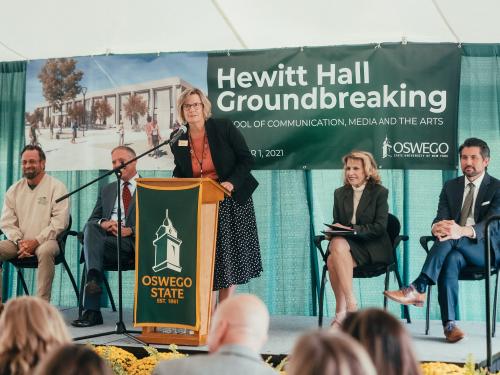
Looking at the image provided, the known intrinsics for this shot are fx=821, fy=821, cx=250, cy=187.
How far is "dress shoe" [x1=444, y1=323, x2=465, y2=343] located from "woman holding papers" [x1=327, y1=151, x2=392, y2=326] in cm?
60

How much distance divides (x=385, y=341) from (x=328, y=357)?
388 mm

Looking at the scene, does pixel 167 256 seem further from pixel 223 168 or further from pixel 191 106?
pixel 191 106

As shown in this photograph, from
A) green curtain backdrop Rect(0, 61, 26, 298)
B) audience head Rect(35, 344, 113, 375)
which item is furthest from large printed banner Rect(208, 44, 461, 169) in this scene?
audience head Rect(35, 344, 113, 375)

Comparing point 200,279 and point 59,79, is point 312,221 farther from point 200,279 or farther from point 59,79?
point 59,79

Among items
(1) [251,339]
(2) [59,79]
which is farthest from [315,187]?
(1) [251,339]

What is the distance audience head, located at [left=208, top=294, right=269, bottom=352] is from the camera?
2.13m

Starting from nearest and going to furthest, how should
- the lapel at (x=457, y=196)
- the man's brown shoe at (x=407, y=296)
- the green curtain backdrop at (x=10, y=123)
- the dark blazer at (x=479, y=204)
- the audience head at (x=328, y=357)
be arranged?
the audience head at (x=328, y=357)
the man's brown shoe at (x=407, y=296)
the dark blazer at (x=479, y=204)
the lapel at (x=457, y=196)
the green curtain backdrop at (x=10, y=123)

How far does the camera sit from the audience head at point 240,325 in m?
2.13

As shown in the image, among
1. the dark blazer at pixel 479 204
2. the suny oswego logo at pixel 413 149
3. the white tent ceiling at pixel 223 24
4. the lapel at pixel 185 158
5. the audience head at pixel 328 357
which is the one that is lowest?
the audience head at pixel 328 357

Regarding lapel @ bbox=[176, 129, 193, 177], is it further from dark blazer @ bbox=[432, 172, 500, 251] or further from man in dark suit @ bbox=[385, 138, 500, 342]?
dark blazer @ bbox=[432, 172, 500, 251]

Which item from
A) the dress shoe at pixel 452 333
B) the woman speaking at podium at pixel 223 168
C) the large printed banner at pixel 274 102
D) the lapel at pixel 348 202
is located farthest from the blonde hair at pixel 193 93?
the dress shoe at pixel 452 333

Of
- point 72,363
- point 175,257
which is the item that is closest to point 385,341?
point 72,363

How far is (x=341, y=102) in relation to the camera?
6129 millimetres

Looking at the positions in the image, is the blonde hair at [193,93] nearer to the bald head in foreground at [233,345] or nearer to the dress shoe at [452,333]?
the dress shoe at [452,333]
